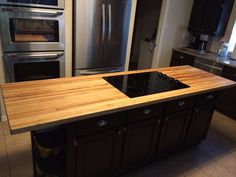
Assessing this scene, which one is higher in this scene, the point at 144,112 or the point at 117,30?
the point at 117,30

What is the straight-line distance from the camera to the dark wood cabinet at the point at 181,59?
12.7ft

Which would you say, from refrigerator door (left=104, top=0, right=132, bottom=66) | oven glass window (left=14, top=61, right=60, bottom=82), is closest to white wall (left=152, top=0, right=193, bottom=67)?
refrigerator door (left=104, top=0, right=132, bottom=66)

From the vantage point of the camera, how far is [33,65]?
263cm

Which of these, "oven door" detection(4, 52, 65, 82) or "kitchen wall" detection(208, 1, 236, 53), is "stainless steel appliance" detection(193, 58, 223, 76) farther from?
"oven door" detection(4, 52, 65, 82)

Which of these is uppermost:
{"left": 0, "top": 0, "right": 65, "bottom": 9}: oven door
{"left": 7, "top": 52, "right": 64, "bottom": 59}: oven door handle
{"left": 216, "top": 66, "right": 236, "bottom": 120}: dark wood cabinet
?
{"left": 0, "top": 0, "right": 65, "bottom": 9}: oven door

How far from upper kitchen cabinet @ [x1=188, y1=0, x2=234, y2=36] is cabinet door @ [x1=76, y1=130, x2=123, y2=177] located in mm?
3051

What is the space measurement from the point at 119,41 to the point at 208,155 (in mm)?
1994

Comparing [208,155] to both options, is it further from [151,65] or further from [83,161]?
[151,65]

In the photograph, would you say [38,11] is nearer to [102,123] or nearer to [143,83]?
[143,83]

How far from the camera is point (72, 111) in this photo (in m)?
1.40

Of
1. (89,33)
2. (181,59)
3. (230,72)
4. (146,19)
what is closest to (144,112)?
(89,33)

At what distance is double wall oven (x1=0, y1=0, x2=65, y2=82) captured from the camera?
7.60 ft

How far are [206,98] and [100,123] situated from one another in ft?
4.37

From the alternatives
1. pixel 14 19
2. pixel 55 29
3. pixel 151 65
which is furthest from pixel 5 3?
pixel 151 65
